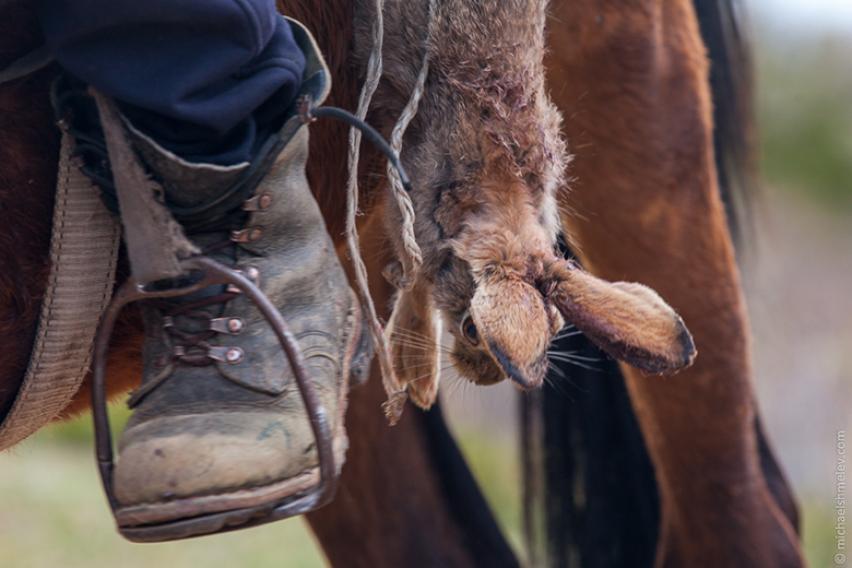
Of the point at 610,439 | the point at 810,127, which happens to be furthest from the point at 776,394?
the point at 810,127

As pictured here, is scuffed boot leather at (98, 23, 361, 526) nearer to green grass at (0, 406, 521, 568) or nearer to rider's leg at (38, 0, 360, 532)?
rider's leg at (38, 0, 360, 532)

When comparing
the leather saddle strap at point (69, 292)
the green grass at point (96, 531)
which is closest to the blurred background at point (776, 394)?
the green grass at point (96, 531)

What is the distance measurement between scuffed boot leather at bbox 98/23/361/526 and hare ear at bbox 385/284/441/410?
224 mm

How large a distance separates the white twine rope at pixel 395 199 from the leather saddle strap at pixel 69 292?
0.31 m

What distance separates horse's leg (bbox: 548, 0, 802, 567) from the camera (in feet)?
6.70

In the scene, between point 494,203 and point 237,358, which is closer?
point 237,358

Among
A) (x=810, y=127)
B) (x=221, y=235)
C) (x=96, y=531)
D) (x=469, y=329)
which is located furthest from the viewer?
(x=810, y=127)

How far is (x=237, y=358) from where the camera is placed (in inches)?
53.1

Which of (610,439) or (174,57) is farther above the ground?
(174,57)

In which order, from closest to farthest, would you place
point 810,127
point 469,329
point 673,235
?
point 469,329
point 673,235
point 810,127

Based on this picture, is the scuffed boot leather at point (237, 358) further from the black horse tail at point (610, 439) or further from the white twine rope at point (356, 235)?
the black horse tail at point (610, 439)

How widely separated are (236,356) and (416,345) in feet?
1.25

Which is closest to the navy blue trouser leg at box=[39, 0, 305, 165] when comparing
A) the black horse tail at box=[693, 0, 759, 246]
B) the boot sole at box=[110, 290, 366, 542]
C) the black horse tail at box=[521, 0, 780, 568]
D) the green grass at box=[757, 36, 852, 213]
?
the boot sole at box=[110, 290, 366, 542]

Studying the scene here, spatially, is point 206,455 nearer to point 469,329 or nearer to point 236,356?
point 236,356
